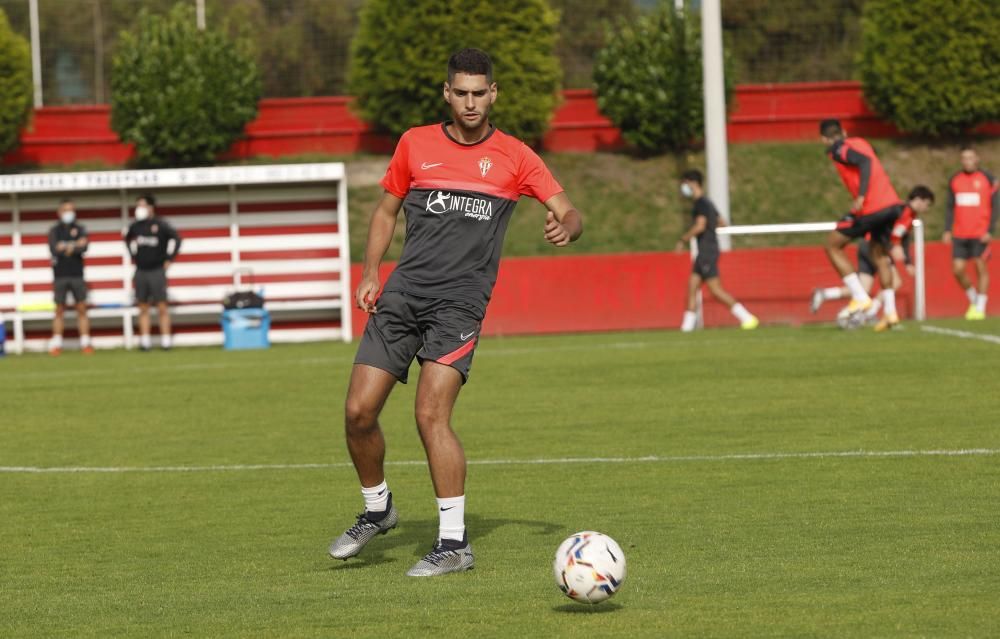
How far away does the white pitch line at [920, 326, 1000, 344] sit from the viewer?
58.3 ft

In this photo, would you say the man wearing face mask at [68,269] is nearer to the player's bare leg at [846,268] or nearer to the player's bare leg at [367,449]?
the player's bare leg at [846,268]

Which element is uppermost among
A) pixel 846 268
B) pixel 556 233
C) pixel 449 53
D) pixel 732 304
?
pixel 449 53

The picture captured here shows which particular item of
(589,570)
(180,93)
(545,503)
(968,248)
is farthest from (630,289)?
(589,570)

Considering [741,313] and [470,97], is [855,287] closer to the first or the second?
[741,313]

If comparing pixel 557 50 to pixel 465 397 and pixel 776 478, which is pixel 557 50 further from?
pixel 776 478

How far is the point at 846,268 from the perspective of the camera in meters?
18.9

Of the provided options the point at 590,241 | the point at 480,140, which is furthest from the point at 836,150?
the point at 590,241

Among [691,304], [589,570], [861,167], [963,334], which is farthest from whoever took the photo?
[691,304]

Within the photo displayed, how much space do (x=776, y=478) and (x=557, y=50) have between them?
123ft

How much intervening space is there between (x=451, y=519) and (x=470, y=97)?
1778 millimetres

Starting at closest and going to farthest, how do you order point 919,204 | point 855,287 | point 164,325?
point 855,287 < point 919,204 < point 164,325

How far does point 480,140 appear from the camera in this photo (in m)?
6.98

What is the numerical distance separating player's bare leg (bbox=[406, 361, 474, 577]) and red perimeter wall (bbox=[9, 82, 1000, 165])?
31.5 metres

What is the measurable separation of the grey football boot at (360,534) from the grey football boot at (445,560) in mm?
452
